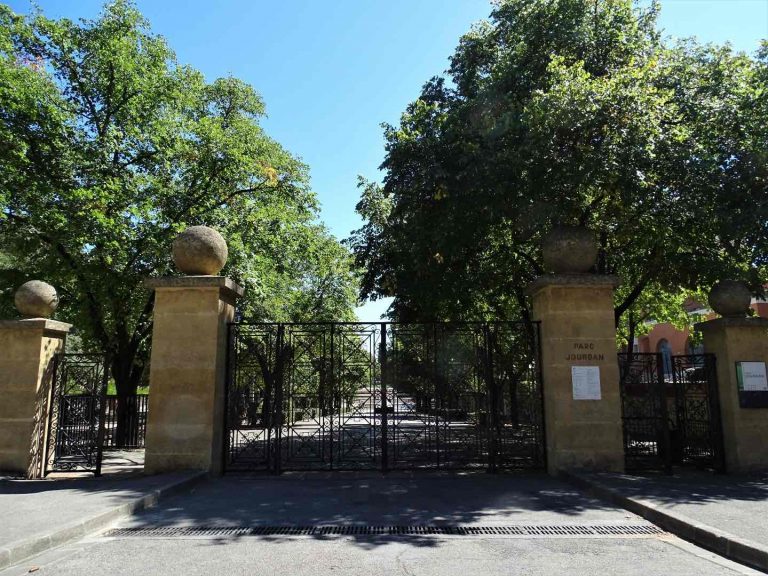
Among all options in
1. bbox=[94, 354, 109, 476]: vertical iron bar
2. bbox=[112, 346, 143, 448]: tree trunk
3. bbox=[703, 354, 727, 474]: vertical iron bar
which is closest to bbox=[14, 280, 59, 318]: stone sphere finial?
bbox=[94, 354, 109, 476]: vertical iron bar

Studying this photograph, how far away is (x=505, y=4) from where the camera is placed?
14.1m

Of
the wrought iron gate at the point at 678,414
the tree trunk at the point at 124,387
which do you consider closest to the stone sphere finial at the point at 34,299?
the tree trunk at the point at 124,387

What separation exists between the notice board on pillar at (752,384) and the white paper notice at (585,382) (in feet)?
8.22

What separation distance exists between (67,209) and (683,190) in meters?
13.6

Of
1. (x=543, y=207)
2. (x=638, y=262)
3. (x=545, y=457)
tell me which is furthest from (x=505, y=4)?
(x=545, y=457)

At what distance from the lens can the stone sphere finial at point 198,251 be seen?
959 centimetres

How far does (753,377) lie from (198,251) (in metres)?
9.76

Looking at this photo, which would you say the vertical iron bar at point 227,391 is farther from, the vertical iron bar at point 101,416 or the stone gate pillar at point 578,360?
the stone gate pillar at point 578,360

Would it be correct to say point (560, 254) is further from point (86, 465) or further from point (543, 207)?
point (86, 465)

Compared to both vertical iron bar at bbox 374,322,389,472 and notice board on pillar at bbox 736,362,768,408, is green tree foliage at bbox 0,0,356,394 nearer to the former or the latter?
vertical iron bar at bbox 374,322,389,472

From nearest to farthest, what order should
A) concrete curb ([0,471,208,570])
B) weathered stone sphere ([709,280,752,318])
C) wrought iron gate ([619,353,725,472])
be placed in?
concrete curb ([0,471,208,570]) → wrought iron gate ([619,353,725,472]) → weathered stone sphere ([709,280,752,318])

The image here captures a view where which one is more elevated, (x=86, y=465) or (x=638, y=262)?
(x=638, y=262)

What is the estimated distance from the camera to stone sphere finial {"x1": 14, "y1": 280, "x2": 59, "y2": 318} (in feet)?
32.1

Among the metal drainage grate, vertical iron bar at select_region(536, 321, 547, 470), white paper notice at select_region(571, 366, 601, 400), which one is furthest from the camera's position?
vertical iron bar at select_region(536, 321, 547, 470)
